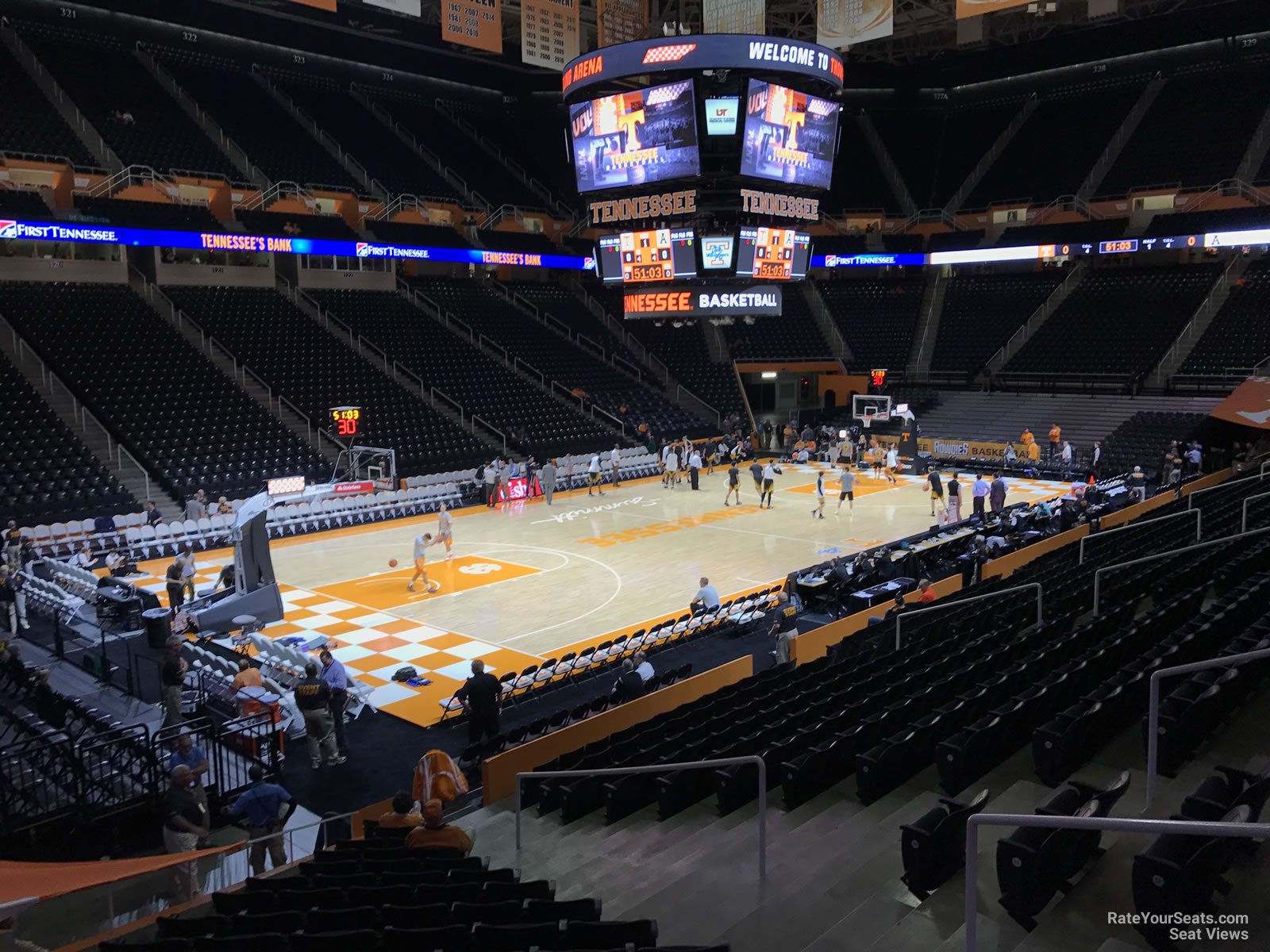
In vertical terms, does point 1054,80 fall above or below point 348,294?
above

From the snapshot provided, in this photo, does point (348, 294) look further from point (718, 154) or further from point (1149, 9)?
point (1149, 9)

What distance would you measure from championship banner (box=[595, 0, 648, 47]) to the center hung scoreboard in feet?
6.50

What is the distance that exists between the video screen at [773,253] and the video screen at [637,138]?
95.9 inches

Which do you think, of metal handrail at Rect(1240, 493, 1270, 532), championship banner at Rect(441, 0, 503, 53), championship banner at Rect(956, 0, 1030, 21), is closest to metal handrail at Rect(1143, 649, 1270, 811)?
metal handrail at Rect(1240, 493, 1270, 532)

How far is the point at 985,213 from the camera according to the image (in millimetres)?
47156

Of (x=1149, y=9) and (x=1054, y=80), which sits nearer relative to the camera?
(x=1149, y=9)

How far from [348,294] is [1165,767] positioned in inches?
1459

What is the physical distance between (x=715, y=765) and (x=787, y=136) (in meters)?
20.4

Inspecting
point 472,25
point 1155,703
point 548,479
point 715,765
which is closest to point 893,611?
point 715,765

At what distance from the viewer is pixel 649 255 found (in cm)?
2467

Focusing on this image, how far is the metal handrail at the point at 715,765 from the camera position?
6.11 m

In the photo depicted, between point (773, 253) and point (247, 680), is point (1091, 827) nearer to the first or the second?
point (247, 680)

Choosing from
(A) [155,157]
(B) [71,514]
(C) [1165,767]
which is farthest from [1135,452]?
(A) [155,157]

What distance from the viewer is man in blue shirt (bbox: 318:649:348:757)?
1134 centimetres
